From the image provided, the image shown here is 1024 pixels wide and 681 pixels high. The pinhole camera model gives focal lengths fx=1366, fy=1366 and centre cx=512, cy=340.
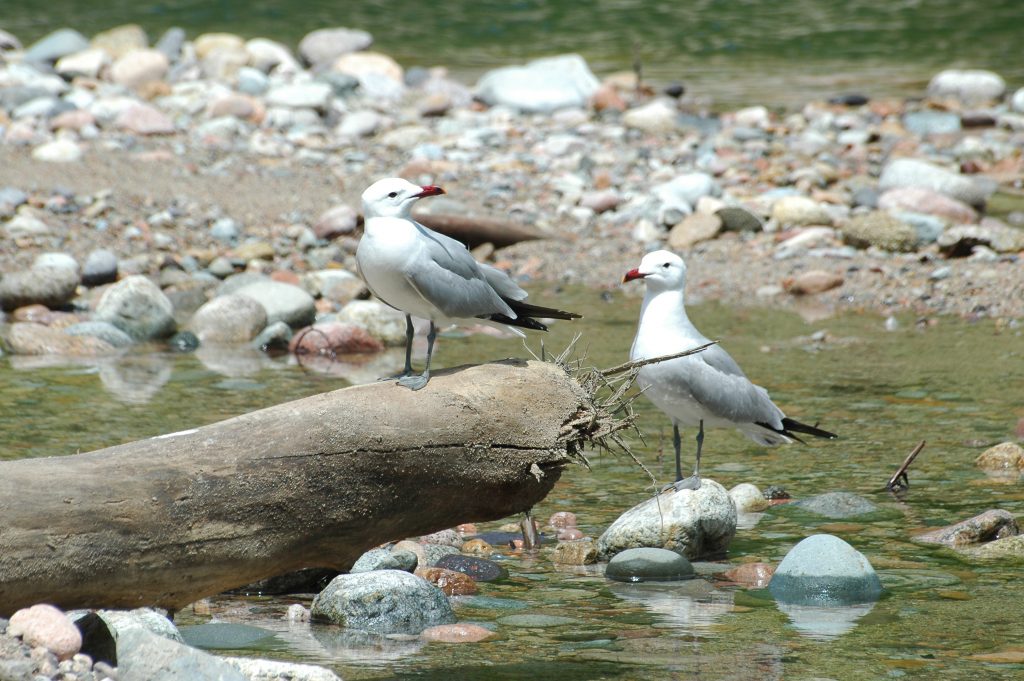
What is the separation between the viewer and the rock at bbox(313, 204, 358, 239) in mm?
13422

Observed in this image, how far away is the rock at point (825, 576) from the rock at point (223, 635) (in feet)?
6.50

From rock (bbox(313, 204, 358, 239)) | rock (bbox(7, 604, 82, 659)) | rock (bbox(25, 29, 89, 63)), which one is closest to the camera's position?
rock (bbox(7, 604, 82, 659))

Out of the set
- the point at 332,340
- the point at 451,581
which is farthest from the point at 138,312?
the point at 451,581

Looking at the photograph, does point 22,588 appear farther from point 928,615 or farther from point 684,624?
point 928,615

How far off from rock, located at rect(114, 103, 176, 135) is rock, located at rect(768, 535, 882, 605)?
41.5 ft

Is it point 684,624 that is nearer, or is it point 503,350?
point 684,624

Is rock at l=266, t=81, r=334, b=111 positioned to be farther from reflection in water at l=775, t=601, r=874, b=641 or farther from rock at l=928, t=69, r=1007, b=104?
reflection in water at l=775, t=601, r=874, b=641

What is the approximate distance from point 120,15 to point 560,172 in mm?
17673

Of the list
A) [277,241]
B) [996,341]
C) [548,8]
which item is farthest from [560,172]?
[548,8]

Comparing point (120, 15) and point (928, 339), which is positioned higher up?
point (120, 15)

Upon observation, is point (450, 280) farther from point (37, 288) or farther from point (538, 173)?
point (538, 173)

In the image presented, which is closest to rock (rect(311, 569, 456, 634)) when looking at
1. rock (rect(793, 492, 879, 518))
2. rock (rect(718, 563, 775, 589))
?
rock (rect(718, 563, 775, 589))

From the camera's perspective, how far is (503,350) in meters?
10.1

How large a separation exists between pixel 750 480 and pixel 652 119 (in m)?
11.3
